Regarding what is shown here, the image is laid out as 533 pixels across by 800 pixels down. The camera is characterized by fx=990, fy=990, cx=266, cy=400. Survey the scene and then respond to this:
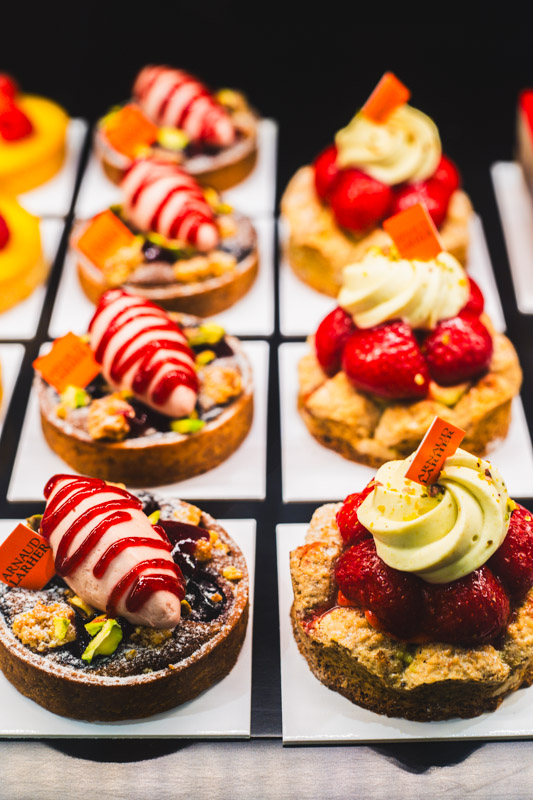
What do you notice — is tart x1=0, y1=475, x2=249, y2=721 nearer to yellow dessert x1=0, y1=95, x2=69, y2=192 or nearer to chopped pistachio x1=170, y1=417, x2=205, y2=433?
chopped pistachio x1=170, y1=417, x2=205, y2=433

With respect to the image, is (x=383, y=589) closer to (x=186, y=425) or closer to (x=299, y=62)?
(x=186, y=425)

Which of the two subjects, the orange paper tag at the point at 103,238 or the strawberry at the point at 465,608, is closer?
the strawberry at the point at 465,608

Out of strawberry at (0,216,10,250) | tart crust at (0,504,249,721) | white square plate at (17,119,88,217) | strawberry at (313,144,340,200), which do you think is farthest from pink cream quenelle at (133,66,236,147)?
tart crust at (0,504,249,721)

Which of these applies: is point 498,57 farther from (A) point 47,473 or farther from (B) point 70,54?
(A) point 47,473

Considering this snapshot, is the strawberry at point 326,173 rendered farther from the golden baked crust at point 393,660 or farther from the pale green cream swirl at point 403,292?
the golden baked crust at point 393,660

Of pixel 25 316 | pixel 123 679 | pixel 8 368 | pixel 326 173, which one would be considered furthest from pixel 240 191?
pixel 123 679

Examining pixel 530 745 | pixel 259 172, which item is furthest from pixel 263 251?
pixel 530 745

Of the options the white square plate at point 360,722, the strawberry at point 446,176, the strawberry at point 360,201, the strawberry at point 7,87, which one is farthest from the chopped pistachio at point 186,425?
the strawberry at point 7,87

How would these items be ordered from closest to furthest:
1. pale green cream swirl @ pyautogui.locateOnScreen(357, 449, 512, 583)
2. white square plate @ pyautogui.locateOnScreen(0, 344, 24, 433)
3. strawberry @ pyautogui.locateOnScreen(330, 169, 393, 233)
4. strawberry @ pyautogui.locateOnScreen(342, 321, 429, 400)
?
pale green cream swirl @ pyautogui.locateOnScreen(357, 449, 512, 583), strawberry @ pyautogui.locateOnScreen(342, 321, 429, 400), white square plate @ pyautogui.locateOnScreen(0, 344, 24, 433), strawberry @ pyautogui.locateOnScreen(330, 169, 393, 233)
